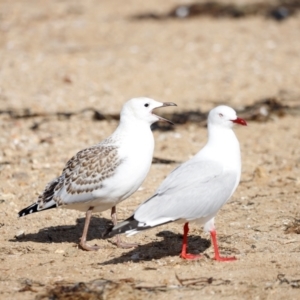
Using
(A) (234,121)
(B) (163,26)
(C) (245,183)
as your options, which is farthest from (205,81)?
(A) (234,121)

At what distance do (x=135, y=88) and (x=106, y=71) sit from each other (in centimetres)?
121

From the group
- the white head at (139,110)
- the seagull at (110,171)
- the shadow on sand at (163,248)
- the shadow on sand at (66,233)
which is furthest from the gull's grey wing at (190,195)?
the shadow on sand at (66,233)

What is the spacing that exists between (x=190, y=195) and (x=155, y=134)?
440cm

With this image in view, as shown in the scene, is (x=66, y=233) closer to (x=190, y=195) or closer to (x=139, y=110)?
(x=139, y=110)

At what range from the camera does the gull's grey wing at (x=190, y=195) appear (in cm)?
558

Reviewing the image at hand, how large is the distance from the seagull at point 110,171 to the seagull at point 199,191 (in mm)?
366

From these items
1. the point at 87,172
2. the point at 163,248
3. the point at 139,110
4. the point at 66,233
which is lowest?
the point at 66,233

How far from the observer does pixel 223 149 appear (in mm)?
6004

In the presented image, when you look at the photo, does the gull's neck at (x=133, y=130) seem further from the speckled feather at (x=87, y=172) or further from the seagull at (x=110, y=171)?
the speckled feather at (x=87, y=172)

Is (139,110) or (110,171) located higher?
(139,110)

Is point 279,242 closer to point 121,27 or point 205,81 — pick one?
point 205,81

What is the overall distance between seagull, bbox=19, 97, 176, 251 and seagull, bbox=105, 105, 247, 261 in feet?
1.20

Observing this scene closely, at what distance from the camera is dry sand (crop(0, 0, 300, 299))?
219 inches

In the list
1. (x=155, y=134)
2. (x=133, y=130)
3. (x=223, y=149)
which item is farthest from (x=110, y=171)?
(x=155, y=134)
